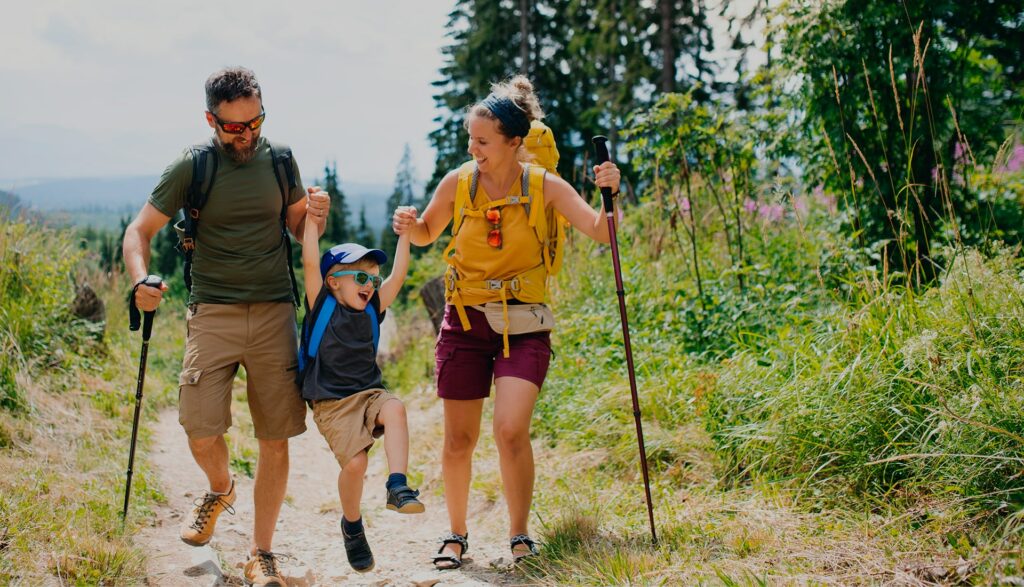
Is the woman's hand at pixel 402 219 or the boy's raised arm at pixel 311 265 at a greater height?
the woman's hand at pixel 402 219

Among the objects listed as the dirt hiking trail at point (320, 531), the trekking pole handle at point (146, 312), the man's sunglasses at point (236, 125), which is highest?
the man's sunglasses at point (236, 125)

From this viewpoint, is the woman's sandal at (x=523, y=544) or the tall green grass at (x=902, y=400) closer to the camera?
the tall green grass at (x=902, y=400)

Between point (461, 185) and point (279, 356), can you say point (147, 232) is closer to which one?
point (279, 356)

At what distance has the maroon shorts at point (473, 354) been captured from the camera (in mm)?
4121

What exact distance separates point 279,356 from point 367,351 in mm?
469

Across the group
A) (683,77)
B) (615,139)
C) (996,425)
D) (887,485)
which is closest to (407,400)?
(887,485)

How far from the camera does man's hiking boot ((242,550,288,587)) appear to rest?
3.90 metres

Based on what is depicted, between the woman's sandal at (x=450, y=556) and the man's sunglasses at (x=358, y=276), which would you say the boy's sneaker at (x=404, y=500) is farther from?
the man's sunglasses at (x=358, y=276)

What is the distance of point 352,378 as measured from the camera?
12.8 feet

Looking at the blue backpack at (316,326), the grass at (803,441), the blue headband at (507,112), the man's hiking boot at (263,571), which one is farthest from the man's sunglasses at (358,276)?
the grass at (803,441)

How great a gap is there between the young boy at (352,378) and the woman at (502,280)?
335 millimetres

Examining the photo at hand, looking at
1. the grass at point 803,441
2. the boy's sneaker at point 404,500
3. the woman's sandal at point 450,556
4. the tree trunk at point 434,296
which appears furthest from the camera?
the tree trunk at point 434,296

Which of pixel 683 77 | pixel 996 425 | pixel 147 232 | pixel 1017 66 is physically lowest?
pixel 996 425

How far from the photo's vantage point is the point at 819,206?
294 inches
